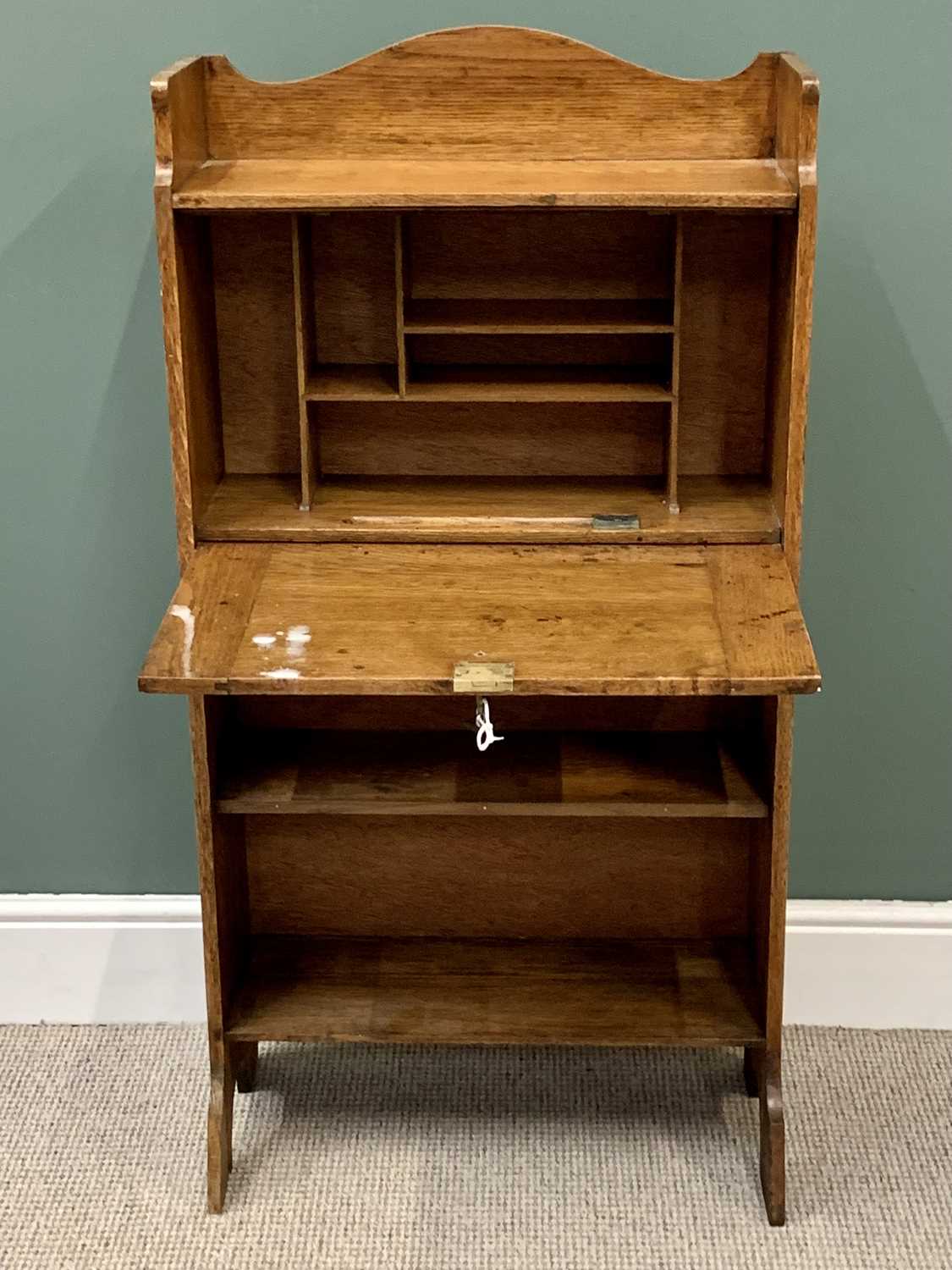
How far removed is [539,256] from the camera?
2104 millimetres

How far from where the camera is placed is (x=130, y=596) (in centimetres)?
240

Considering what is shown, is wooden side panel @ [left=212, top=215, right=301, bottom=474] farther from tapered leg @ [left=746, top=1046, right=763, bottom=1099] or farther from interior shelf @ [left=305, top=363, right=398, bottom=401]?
tapered leg @ [left=746, top=1046, right=763, bottom=1099]

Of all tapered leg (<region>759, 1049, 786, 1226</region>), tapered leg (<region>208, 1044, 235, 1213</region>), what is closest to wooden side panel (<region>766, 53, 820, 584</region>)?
tapered leg (<region>759, 1049, 786, 1226</region>)

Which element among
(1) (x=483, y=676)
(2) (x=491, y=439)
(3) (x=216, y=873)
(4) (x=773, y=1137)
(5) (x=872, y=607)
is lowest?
(4) (x=773, y=1137)

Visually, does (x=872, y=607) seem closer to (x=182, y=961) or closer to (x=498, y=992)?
(x=498, y=992)

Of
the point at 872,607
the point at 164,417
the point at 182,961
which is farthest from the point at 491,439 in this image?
the point at 182,961

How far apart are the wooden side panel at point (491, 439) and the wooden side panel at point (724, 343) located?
56 mm

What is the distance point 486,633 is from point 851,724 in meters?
0.84

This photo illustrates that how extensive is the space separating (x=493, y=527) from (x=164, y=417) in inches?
22.8

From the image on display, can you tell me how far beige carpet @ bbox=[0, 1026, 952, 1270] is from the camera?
2.14 meters

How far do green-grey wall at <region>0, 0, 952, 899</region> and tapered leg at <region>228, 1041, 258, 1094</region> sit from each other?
0.29m

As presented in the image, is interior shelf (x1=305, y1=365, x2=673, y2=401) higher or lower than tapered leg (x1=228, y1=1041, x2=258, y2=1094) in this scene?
higher

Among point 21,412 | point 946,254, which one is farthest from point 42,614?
point 946,254

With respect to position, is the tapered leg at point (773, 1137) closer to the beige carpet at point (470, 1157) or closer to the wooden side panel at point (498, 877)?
the beige carpet at point (470, 1157)
